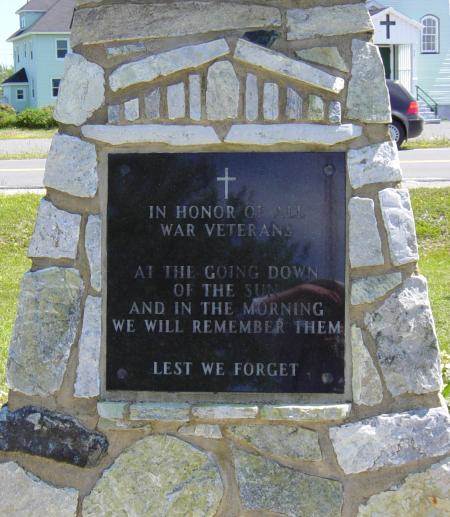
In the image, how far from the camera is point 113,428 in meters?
3.70

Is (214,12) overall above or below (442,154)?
above

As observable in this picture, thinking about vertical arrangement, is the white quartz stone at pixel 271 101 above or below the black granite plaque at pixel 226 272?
above

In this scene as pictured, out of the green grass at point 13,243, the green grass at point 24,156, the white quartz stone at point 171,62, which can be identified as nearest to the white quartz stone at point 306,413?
the white quartz stone at point 171,62

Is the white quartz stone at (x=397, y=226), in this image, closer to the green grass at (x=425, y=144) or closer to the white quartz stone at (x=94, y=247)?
the white quartz stone at (x=94, y=247)

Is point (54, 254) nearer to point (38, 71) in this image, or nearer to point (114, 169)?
point (114, 169)

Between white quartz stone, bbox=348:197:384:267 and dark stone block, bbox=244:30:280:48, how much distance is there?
2.25ft

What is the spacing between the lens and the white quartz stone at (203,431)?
3.68 meters

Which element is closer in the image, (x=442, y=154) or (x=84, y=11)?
(x=84, y=11)

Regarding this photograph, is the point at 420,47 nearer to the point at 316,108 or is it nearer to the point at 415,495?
the point at 316,108

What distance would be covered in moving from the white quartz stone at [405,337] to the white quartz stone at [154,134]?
92 cm

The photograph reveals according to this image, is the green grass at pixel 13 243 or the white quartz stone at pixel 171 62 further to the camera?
the green grass at pixel 13 243

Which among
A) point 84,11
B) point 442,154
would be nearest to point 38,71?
point 442,154

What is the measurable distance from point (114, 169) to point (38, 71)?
42649mm

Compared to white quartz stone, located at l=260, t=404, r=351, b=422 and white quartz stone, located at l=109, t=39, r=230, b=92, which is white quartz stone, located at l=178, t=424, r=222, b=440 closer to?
white quartz stone, located at l=260, t=404, r=351, b=422
